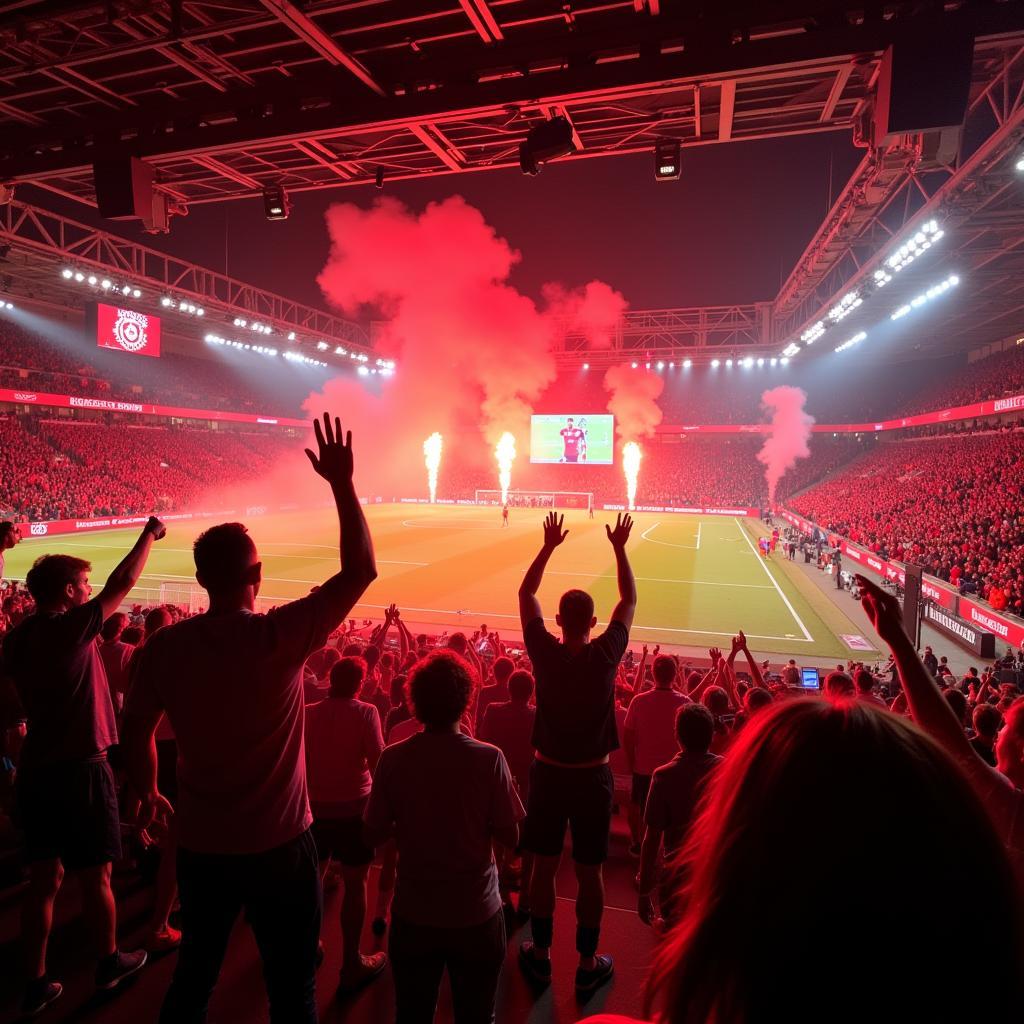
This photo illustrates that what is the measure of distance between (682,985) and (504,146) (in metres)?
10.5

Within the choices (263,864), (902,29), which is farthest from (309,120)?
(263,864)

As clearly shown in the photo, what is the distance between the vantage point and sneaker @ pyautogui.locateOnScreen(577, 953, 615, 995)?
392 cm

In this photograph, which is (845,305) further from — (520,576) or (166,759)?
(166,759)

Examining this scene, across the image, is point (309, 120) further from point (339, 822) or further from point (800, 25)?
point (339, 822)

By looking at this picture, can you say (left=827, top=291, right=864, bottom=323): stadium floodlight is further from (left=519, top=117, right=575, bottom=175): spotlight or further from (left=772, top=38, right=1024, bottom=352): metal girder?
(left=519, top=117, right=575, bottom=175): spotlight

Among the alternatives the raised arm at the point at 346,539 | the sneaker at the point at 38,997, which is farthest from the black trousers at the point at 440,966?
the sneaker at the point at 38,997

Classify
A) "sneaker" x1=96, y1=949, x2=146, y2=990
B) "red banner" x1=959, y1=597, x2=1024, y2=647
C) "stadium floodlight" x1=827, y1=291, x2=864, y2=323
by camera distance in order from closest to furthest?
"sneaker" x1=96, y1=949, x2=146, y2=990
"red banner" x1=959, y1=597, x2=1024, y2=647
"stadium floodlight" x1=827, y1=291, x2=864, y2=323

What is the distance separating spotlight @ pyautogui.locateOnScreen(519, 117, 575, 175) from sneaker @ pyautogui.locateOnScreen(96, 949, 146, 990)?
8682 millimetres

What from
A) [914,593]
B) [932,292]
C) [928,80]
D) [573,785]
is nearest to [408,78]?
[928,80]

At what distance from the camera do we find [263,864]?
110 inches

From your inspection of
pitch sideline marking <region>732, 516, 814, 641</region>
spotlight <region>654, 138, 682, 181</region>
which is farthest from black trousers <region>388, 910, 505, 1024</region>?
pitch sideline marking <region>732, 516, 814, 641</region>

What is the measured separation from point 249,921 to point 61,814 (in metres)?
1.89

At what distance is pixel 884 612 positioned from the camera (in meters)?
2.33

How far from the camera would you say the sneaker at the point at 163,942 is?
4207 mm
